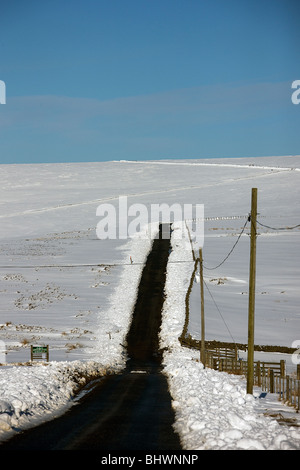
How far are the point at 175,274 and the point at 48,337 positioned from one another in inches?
823

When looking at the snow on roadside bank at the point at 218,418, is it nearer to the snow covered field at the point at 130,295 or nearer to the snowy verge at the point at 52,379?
the snow covered field at the point at 130,295

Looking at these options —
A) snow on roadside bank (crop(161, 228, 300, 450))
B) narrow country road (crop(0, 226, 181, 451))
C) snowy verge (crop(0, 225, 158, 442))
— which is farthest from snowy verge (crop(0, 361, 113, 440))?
snow on roadside bank (crop(161, 228, 300, 450))

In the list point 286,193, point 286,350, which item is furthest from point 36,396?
point 286,193

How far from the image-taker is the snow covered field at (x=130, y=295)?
16.2 m

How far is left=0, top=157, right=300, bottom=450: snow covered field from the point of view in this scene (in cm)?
1625

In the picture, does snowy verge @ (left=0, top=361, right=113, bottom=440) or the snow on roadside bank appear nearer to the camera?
the snow on roadside bank

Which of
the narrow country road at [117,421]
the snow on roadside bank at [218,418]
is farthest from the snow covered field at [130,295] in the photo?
the narrow country road at [117,421]

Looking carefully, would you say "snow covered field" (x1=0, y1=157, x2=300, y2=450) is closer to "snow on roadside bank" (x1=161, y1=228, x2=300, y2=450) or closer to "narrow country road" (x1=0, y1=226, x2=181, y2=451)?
"snow on roadside bank" (x1=161, y1=228, x2=300, y2=450)

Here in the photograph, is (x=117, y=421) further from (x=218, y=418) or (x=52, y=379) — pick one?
(x=52, y=379)

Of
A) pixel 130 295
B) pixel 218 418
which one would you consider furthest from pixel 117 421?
pixel 130 295

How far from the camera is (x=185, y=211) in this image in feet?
325

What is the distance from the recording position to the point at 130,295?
54438mm

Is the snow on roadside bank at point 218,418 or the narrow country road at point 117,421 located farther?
the narrow country road at point 117,421

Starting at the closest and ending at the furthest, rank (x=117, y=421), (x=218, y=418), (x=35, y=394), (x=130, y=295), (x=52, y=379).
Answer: (x=218, y=418)
(x=117, y=421)
(x=35, y=394)
(x=52, y=379)
(x=130, y=295)
